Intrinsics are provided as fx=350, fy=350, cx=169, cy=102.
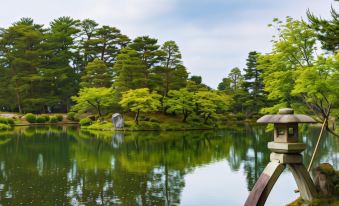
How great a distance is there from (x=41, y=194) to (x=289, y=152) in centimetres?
659

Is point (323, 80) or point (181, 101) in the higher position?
point (181, 101)

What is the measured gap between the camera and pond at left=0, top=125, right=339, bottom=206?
9.32 metres

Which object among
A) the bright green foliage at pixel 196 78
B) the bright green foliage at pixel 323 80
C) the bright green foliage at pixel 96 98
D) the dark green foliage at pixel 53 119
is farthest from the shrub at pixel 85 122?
the bright green foliage at pixel 323 80

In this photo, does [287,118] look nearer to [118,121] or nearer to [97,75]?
[118,121]

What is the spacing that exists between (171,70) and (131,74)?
4497 mm

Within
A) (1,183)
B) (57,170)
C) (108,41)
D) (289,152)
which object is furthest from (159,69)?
(289,152)

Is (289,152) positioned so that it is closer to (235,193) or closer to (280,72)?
(235,193)

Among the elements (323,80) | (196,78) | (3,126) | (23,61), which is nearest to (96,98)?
(3,126)

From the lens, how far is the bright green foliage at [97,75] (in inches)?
1521

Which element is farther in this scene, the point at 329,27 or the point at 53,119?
the point at 53,119

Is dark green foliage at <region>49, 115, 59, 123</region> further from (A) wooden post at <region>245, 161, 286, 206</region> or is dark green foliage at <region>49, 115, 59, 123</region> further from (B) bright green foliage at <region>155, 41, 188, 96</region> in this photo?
(A) wooden post at <region>245, 161, 286, 206</region>

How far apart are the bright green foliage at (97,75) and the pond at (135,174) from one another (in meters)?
19.1

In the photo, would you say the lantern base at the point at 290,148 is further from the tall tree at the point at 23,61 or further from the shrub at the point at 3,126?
the tall tree at the point at 23,61

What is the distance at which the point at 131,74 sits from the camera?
3541cm
